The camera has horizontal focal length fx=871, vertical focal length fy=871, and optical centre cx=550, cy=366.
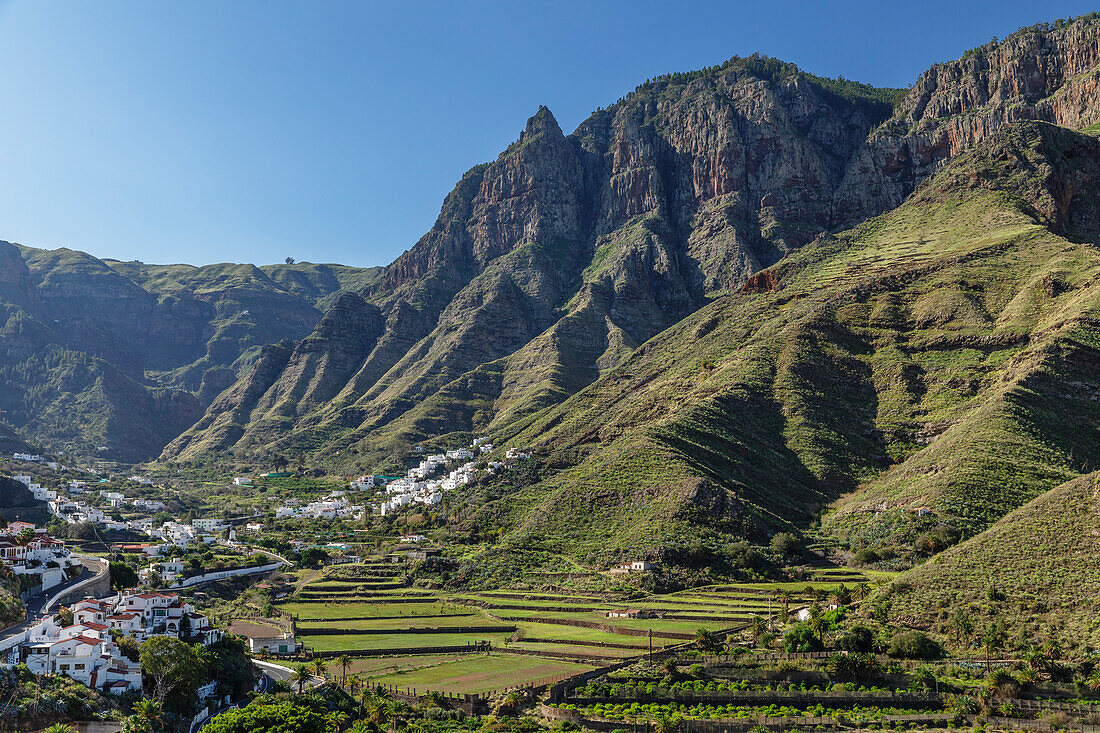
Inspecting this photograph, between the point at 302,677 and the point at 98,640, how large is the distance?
11.8 m

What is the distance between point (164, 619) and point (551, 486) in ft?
184

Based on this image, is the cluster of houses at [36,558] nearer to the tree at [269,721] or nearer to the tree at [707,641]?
the tree at [269,721]

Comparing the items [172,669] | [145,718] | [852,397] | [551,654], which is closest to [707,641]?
[551,654]

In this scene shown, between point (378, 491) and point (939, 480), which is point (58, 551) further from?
point (939, 480)

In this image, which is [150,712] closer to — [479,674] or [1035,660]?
[479,674]

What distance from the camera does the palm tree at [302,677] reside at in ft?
178

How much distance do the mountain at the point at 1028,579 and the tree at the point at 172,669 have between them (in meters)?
45.5

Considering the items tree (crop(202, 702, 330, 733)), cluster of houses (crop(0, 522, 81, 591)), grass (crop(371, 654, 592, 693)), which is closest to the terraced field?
grass (crop(371, 654, 592, 693))

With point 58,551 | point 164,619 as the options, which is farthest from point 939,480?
point 58,551

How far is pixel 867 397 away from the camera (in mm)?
115000

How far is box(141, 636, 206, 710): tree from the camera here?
48.8m

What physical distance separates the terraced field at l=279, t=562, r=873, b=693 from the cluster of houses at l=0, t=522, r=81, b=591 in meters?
19.5

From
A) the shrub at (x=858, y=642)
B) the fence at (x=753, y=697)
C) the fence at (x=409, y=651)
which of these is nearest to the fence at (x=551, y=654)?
the fence at (x=409, y=651)

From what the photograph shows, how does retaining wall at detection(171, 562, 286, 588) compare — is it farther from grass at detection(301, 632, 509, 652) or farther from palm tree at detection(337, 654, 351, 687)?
palm tree at detection(337, 654, 351, 687)
